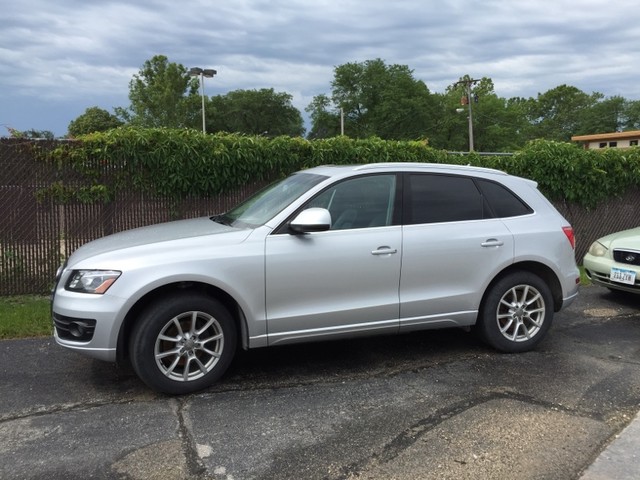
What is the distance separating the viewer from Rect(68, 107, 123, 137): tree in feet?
229

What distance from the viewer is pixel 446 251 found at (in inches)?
183

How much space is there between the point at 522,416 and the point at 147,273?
2.72m

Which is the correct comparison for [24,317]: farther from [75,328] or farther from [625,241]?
[625,241]

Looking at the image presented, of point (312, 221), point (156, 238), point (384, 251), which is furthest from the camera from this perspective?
point (384, 251)

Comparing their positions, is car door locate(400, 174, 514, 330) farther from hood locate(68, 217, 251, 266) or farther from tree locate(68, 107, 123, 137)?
tree locate(68, 107, 123, 137)

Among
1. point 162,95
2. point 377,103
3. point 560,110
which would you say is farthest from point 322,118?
point 560,110

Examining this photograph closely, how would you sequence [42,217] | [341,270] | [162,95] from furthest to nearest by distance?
[162,95] < [42,217] < [341,270]

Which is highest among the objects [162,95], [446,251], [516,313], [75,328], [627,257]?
[162,95]

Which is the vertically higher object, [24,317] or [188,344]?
[188,344]

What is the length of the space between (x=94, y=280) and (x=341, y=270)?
5.83ft

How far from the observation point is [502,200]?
507cm

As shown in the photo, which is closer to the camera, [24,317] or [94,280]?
[94,280]

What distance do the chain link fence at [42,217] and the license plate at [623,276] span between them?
17.4 ft

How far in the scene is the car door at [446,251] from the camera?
456cm
